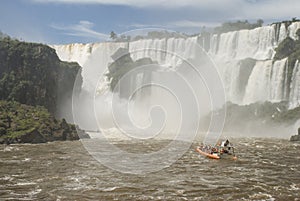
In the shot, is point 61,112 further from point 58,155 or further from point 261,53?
point 261,53

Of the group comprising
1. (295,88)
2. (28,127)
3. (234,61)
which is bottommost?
(28,127)

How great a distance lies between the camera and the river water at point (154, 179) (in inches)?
666

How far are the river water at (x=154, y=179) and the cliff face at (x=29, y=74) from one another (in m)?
16.7

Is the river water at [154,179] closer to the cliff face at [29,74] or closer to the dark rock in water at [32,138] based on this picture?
the dark rock in water at [32,138]

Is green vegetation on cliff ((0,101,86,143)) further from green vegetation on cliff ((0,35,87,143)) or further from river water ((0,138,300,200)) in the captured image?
river water ((0,138,300,200))

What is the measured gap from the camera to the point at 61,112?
5325 centimetres

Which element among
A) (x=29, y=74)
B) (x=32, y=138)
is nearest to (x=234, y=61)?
(x=29, y=74)

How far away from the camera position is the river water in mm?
16906

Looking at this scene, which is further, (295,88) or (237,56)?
(237,56)

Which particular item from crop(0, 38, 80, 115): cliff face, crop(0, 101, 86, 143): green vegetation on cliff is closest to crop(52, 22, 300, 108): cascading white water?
crop(0, 101, 86, 143): green vegetation on cliff

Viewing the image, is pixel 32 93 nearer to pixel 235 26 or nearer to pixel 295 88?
pixel 295 88

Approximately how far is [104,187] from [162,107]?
3575cm

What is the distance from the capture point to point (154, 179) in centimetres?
1998

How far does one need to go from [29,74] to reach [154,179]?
105ft
